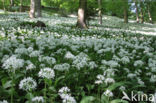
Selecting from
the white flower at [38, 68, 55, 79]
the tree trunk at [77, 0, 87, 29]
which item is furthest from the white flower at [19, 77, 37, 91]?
the tree trunk at [77, 0, 87, 29]

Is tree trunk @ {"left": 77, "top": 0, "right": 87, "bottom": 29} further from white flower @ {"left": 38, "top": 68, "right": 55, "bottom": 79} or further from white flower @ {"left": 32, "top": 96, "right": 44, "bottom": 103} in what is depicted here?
white flower @ {"left": 32, "top": 96, "right": 44, "bottom": 103}

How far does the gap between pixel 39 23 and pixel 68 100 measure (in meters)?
11.3

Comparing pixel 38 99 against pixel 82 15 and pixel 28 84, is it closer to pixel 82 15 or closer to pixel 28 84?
pixel 28 84

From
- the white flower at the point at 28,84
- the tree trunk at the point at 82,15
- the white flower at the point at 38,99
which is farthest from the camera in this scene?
the tree trunk at the point at 82,15

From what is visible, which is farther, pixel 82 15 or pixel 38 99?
pixel 82 15

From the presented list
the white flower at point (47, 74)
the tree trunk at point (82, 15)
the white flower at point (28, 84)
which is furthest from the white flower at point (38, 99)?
the tree trunk at point (82, 15)

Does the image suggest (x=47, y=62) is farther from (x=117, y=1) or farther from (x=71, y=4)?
(x=117, y=1)

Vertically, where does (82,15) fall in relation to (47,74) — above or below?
above

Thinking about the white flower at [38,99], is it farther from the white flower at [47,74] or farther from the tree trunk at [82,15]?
the tree trunk at [82,15]

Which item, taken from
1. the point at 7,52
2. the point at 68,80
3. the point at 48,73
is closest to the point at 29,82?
the point at 48,73

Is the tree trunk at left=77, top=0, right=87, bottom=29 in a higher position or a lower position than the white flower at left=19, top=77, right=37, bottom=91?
higher

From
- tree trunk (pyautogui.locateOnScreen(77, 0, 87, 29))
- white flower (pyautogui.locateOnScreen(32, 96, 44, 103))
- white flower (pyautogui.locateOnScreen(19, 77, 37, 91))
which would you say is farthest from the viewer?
tree trunk (pyautogui.locateOnScreen(77, 0, 87, 29))

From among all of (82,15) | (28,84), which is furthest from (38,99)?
(82,15)

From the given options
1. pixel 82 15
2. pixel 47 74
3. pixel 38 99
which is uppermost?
pixel 82 15
